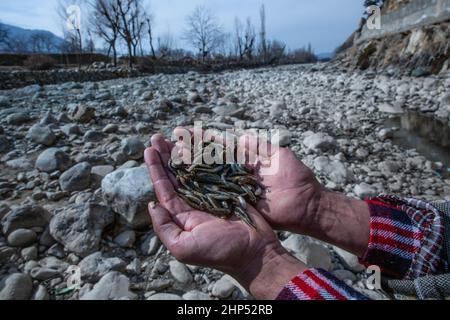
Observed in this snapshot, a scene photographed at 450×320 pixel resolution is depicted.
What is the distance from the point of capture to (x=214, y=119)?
6.55m

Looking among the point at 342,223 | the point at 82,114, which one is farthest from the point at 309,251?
the point at 82,114

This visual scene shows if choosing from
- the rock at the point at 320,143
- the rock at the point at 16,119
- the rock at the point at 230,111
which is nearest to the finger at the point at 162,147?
the rock at the point at 320,143

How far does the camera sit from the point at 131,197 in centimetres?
286

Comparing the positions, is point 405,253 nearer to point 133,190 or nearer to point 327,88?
point 133,190

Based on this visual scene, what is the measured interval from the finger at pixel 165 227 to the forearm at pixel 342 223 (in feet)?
3.22

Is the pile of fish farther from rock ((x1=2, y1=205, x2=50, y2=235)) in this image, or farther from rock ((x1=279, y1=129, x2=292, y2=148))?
rock ((x1=279, y1=129, x2=292, y2=148))

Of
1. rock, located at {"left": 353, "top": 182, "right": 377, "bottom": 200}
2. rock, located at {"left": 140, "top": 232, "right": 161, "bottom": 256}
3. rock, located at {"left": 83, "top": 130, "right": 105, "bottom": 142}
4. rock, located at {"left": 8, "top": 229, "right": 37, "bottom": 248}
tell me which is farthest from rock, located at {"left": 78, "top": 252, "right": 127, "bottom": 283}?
rock, located at {"left": 83, "top": 130, "right": 105, "bottom": 142}

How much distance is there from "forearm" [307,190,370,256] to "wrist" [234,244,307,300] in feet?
1.50

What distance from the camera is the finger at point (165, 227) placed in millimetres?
1856

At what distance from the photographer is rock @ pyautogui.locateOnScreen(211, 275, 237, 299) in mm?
2250

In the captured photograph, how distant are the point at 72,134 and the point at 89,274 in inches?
145

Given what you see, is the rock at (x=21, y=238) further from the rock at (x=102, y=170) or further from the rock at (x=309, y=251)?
the rock at (x=309, y=251)

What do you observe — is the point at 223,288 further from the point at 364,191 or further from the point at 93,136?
the point at 93,136

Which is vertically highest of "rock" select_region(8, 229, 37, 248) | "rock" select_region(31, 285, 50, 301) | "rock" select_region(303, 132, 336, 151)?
"rock" select_region(303, 132, 336, 151)
